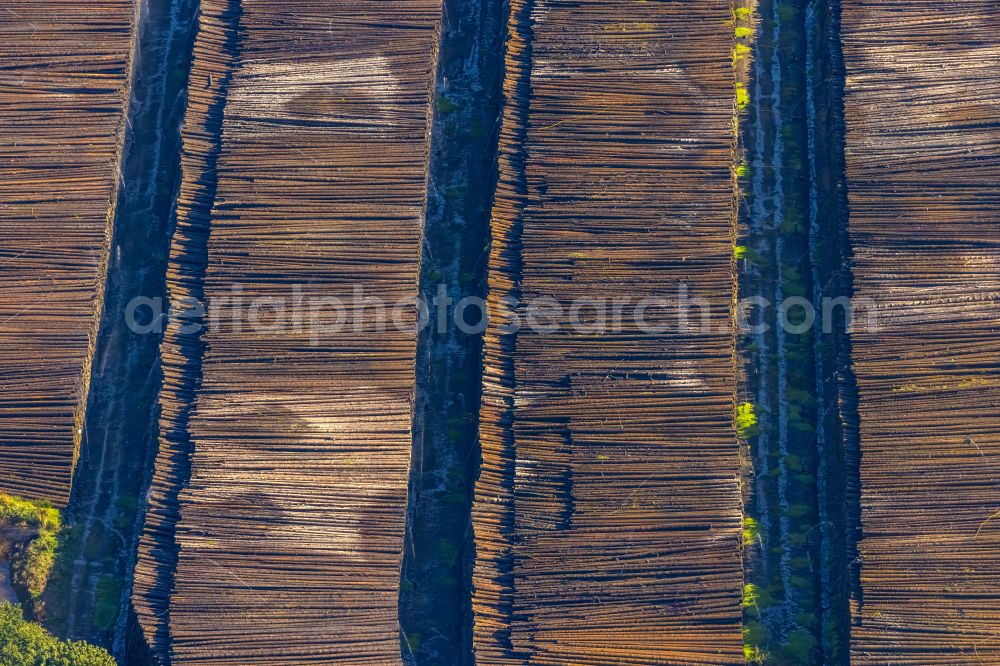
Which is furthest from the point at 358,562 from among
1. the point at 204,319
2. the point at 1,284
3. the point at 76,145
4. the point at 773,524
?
the point at 76,145

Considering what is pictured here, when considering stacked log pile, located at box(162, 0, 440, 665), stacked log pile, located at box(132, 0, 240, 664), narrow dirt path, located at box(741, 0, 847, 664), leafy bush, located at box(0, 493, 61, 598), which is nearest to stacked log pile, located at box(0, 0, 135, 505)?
leafy bush, located at box(0, 493, 61, 598)

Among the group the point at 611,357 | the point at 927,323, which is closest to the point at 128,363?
the point at 611,357

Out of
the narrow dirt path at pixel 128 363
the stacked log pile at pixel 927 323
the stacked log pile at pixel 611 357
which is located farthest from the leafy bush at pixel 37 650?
the stacked log pile at pixel 927 323

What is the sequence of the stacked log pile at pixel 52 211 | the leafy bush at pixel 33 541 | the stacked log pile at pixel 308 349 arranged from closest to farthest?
the stacked log pile at pixel 308 349 → the leafy bush at pixel 33 541 → the stacked log pile at pixel 52 211

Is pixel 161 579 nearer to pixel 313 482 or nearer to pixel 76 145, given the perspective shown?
pixel 313 482

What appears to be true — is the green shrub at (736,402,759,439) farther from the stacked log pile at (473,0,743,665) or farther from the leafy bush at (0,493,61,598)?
the leafy bush at (0,493,61,598)

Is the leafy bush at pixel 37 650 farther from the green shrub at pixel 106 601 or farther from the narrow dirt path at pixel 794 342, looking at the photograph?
the narrow dirt path at pixel 794 342
